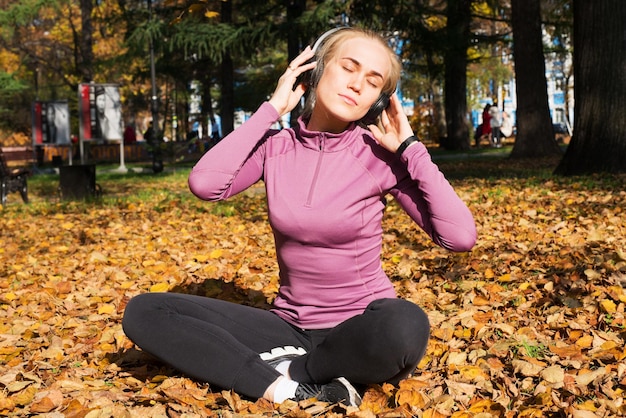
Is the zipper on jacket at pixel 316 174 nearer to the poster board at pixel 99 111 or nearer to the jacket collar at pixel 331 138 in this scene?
the jacket collar at pixel 331 138

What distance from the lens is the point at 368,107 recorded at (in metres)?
3.17

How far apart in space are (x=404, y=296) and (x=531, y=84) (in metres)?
13.5

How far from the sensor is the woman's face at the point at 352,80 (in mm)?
3150

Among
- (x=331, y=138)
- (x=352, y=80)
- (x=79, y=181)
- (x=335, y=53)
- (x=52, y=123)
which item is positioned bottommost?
(x=79, y=181)

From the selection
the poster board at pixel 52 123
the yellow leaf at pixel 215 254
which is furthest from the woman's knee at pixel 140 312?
the poster board at pixel 52 123

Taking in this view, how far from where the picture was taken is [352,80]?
316 cm

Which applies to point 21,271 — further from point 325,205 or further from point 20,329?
point 325,205

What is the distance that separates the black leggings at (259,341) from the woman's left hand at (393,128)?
0.61 meters

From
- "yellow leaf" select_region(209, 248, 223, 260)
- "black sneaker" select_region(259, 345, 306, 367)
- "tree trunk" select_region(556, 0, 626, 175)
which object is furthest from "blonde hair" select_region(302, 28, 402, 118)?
"tree trunk" select_region(556, 0, 626, 175)

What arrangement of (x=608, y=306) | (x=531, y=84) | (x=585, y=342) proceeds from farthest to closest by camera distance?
(x=531, y=84) → (x=608, y=306) → (x=585, y=342)

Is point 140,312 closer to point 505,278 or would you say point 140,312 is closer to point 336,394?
point 336,394

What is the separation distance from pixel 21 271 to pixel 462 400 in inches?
181

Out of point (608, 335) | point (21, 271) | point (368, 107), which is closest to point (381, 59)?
point (368, 107)

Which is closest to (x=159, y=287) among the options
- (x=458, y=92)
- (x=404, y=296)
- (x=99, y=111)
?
(x=404, y=296)
